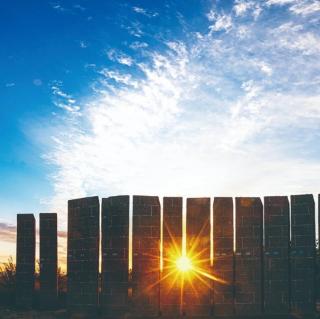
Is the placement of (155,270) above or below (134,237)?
below

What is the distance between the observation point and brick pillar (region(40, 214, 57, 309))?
9.92m

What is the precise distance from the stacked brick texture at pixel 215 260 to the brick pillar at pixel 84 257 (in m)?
0.03

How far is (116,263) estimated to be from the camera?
912 cm

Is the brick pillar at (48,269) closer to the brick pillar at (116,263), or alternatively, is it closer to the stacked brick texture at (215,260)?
the stacked brick texture at (215,260)

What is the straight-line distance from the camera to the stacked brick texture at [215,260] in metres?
9.01

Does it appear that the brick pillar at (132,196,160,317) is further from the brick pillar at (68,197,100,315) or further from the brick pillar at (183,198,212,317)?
the brick pillar at (68,197,100,315)

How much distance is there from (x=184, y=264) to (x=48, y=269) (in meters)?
2.85

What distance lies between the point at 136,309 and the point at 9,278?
367cm

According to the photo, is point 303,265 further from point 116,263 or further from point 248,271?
point 116,263

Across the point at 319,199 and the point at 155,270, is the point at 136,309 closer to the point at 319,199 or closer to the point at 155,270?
the point at 155,270

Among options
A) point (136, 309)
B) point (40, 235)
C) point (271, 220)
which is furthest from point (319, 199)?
point (40, 235)

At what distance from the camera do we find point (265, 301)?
9016 millimetres

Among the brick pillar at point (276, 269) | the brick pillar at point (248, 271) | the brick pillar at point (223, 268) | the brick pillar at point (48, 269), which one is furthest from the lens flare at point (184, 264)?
the brick pillar at point (48, 269)

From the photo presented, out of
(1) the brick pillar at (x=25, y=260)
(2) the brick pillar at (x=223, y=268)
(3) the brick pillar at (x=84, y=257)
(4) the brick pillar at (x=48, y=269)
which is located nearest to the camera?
(2) the brick pillar at (x=223, y=268)
